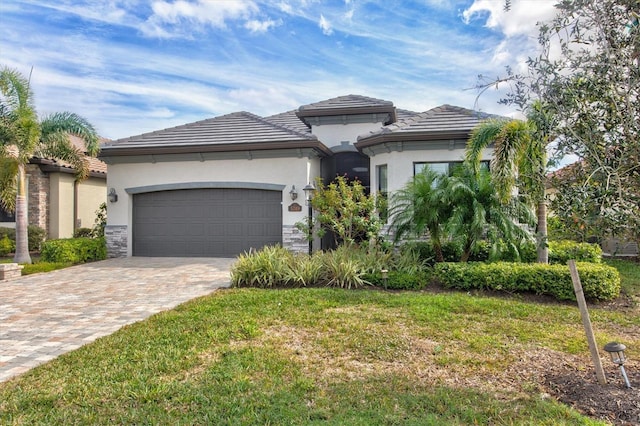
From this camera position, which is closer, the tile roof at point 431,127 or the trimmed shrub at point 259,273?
the trimmed shrub at point 259,273

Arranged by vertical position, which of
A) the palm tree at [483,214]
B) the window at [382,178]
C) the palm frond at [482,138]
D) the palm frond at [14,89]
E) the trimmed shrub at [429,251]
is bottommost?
the trimmed shrub at [429,251]

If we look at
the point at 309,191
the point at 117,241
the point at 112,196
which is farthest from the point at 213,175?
the point at 117,241

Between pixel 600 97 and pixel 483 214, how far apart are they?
5.20 m

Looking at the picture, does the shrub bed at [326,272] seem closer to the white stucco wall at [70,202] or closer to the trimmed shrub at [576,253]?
the trimmed shrub at [576,253]

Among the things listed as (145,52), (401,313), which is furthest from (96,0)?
(401,313)

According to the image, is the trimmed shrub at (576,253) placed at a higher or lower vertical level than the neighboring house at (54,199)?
lower

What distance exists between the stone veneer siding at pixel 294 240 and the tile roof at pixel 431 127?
11.1ft

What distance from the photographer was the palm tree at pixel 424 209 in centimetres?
884

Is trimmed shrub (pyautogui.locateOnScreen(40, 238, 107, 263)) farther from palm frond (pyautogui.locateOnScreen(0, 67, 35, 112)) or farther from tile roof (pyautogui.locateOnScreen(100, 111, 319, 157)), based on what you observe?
palm frond (pyautogui.locateOnScreen(0, 67, 35, 112))

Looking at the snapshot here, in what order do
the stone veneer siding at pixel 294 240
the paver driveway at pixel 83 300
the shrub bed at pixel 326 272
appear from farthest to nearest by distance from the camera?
the stone veneer siding at pixel 294 240 < the shrub bed at pixel 326 272 < the paver driveway at pixel 83 300

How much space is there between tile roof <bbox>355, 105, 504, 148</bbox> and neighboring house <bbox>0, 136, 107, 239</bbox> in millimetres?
11888

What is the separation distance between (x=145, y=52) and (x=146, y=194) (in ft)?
15.5

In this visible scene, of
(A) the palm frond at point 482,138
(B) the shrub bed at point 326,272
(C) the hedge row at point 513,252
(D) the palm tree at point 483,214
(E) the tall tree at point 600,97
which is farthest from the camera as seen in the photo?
(A) the palm frond at point 482,138

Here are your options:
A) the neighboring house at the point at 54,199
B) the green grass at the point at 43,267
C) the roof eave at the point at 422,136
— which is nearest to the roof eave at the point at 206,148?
the roof eave at the point at 422,136
